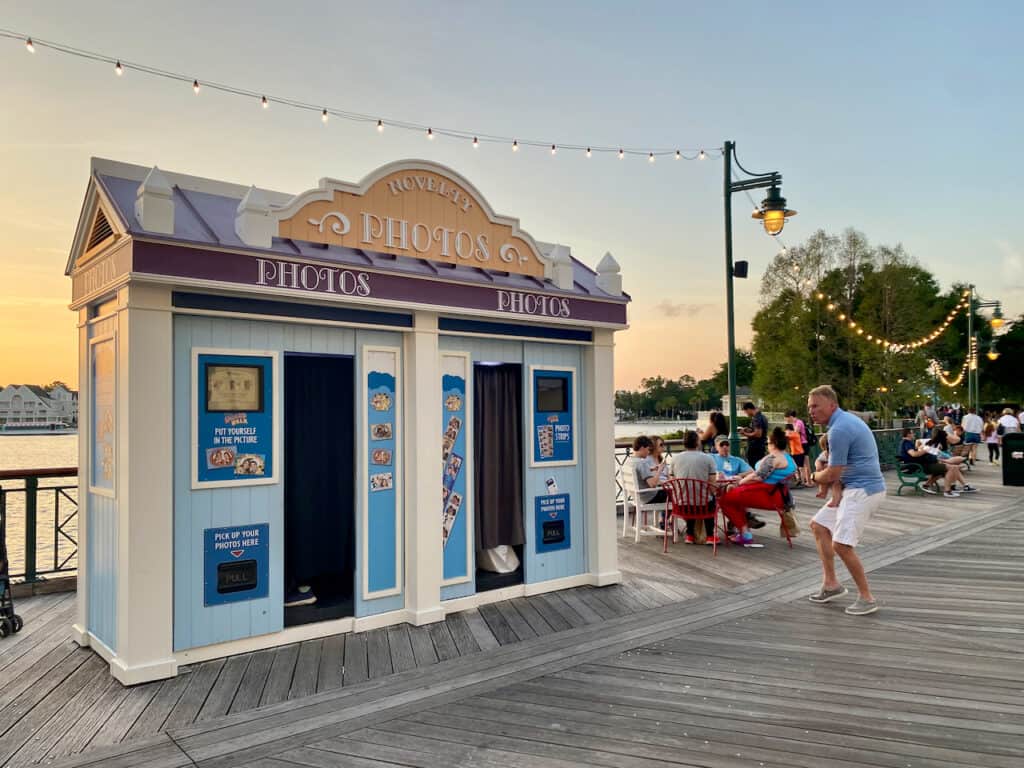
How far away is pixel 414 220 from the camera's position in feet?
15.9

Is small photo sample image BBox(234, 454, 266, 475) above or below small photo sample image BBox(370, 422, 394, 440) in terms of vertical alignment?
below

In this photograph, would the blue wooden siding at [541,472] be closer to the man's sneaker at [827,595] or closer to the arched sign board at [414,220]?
the arched sign board at [414,220]

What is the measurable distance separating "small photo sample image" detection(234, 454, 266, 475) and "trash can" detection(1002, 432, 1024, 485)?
14.9 metres

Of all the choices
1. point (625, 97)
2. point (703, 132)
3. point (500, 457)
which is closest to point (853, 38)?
point (703, 132)

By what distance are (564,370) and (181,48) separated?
4.95 metres

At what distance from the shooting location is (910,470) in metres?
11.6

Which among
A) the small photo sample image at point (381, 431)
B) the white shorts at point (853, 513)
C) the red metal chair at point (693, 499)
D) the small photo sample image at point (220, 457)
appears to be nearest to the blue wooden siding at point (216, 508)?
the small photo sample image at point (220, 457)

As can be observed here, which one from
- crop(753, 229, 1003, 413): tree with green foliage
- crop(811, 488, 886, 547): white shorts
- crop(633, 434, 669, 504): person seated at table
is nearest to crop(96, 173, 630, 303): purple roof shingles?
crop(811, 488, 886, 547): white shorts

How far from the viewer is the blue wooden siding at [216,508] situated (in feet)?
12.7

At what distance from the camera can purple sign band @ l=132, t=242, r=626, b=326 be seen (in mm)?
3758

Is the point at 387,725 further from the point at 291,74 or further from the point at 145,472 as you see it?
the point at 291,74

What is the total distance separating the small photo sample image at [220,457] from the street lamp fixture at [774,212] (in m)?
7.42

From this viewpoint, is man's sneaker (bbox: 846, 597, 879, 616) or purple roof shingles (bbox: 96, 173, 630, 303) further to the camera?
man's sneaker (bbox: 846, 597, 879, 616)

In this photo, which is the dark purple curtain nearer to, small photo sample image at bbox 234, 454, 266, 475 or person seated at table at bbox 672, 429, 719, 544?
small photo sample image at bbox 234, 454, 266, 475
